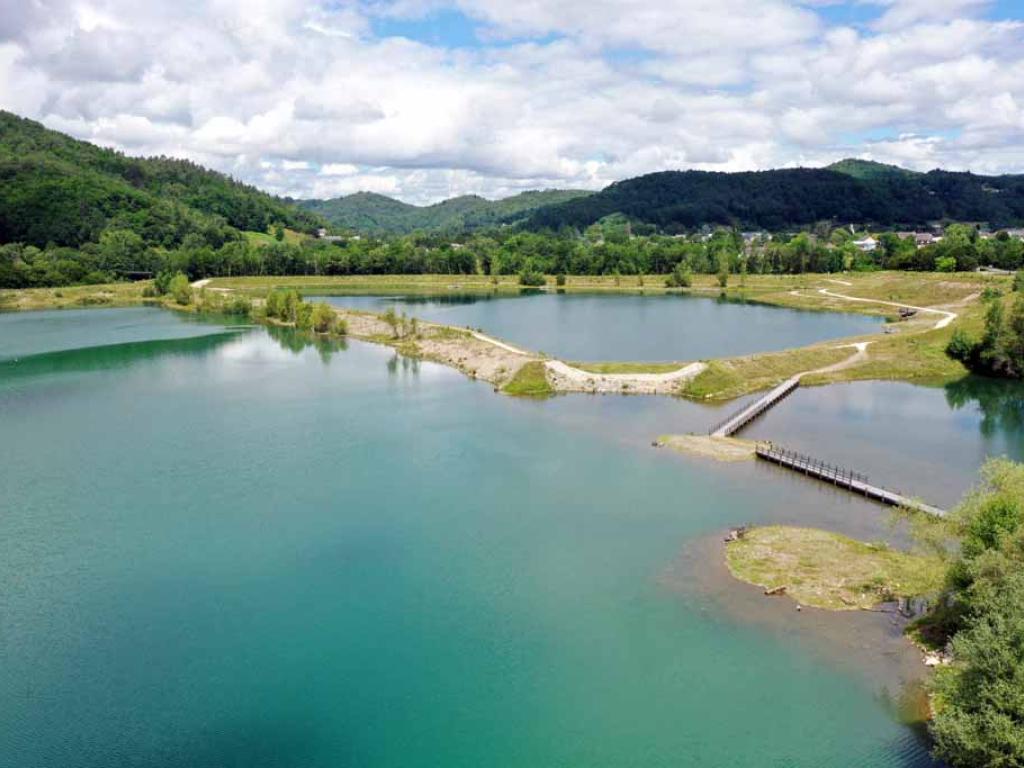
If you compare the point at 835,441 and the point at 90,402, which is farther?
the point at 90,402

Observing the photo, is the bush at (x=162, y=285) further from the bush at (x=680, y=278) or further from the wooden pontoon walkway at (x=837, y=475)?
the wooden pontoon walkway at (x=837, y=475)

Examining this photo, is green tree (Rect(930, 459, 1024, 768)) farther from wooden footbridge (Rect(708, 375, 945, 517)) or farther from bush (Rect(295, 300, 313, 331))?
Result: bush (Rect(295, 300, 313, 331))

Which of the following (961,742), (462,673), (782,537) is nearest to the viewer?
(961,742)

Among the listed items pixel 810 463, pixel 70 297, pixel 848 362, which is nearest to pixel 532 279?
pixel 70 297

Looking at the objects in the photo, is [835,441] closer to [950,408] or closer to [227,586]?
[950,408]

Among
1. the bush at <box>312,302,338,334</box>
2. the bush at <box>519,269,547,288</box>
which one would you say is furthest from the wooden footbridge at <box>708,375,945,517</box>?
the bush at <box>519,269,547,288</box>

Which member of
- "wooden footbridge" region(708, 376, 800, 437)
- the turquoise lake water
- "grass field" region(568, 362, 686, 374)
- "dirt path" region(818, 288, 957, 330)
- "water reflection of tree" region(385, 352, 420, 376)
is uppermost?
"dirt path" region(818, 288, 957, 330)

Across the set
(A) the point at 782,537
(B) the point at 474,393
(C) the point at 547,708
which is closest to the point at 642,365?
(B) the point at 474,393
